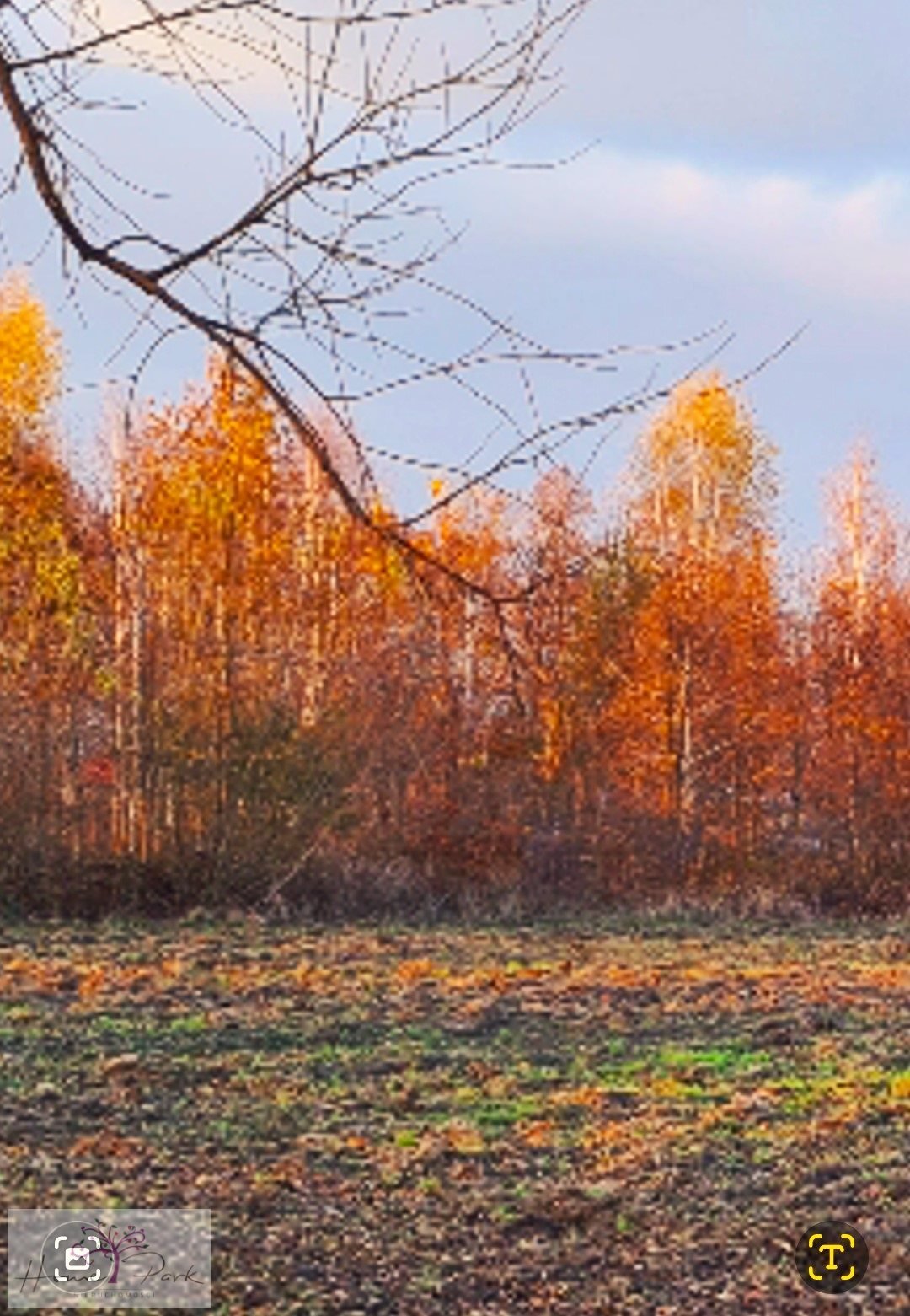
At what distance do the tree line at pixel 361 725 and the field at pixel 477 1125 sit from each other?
159 inches

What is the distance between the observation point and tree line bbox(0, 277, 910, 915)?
1758cm

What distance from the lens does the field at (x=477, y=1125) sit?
4.66 metres

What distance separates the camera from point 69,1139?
243 inches

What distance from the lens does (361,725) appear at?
61.5ft

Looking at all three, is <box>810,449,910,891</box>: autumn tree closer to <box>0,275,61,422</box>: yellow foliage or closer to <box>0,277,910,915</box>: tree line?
<box>0,277,910,915</box>: tree line

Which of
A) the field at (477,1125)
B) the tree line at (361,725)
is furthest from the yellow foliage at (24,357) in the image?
the field at (477,1125)

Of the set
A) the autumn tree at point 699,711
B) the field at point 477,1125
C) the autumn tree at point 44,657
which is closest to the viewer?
the field at point 477,1125

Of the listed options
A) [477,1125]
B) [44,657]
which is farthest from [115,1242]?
A: [44,657]

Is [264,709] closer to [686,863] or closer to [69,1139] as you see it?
[686,863]

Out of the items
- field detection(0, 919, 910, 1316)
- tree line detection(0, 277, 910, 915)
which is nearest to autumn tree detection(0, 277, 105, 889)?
tree line detection(0, 277, 910, 915)

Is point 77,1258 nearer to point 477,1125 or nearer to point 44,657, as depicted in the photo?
point 477,1125

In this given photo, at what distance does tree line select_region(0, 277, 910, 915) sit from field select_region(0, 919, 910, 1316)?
4.04 m

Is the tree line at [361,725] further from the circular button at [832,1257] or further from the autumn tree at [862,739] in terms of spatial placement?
the circular button at [832,1257]

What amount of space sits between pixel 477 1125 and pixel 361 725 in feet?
40.7
